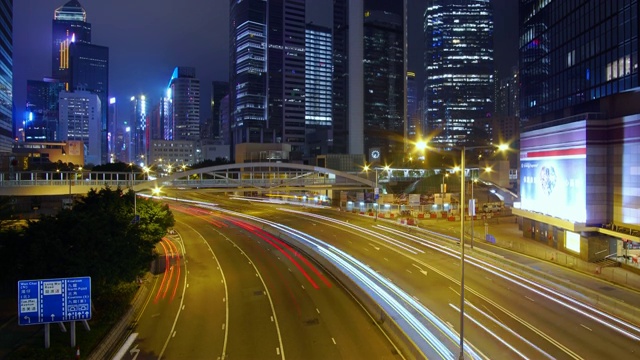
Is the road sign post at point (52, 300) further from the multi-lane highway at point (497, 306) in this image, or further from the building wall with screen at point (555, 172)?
the building wall with screen at point (555, 172)

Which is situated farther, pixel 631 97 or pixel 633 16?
pixel 633 16

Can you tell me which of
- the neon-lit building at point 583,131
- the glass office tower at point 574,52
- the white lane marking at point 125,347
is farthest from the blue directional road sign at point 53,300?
the glass office tower at point 574,52

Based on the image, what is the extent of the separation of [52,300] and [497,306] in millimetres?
24575

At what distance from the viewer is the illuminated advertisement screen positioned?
134 ft

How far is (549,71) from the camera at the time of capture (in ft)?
225

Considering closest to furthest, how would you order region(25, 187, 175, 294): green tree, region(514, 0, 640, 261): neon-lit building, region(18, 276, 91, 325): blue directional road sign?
region(18, 276, 91, 325): blue directional road sign → region(25, 187, 175, 294): green tree → region(514, 0, 640, 261): neon-lit building

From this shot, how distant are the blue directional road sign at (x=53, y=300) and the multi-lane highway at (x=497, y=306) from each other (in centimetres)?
1402

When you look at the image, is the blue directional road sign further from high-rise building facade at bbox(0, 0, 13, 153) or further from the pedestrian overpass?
high-rise building facade at bbox(0, 0, 13, 153)

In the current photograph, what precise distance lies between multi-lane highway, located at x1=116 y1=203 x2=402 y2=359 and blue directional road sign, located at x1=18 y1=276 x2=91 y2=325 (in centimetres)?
341

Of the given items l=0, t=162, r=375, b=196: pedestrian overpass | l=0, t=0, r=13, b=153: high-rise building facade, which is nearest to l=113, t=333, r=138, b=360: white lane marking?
l=0, t=162, r=375, b=196: pedestrian overpass

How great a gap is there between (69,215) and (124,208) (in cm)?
1200

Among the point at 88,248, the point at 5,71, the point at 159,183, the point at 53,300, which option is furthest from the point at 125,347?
the point at 5,71

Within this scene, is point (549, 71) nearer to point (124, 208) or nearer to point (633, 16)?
point (633, 16)

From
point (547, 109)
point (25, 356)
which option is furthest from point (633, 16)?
point (25, 356)
